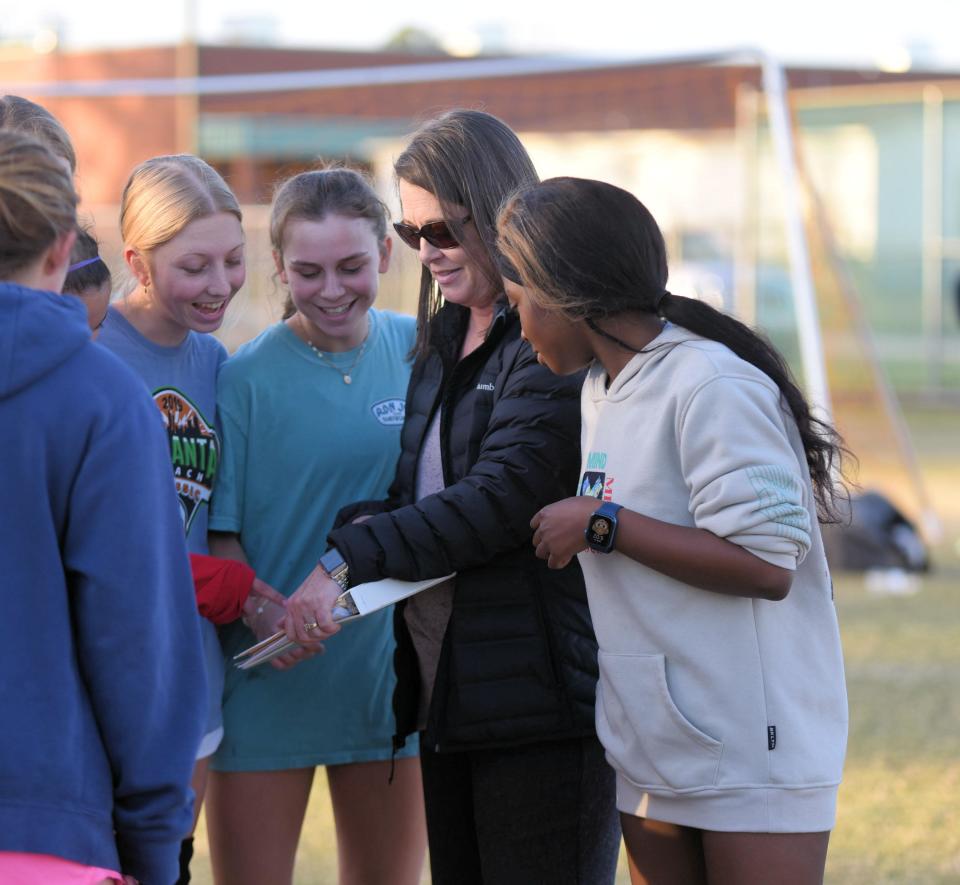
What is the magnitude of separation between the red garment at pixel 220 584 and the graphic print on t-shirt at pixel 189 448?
0.12 m

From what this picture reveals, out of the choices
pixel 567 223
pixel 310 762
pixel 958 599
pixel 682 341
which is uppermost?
pixel 567 223

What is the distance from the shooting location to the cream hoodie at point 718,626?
6.79 feet

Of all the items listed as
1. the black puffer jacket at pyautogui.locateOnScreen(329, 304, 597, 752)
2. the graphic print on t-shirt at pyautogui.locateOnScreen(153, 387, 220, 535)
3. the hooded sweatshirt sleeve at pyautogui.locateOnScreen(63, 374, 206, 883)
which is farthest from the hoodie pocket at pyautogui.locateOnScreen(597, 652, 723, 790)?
the graphic print on t-shirt at pyautogui.locateOnScreen(153, 387, 220, 535)

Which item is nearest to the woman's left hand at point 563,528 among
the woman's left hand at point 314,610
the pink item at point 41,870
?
the woman's left hand at point 314,610

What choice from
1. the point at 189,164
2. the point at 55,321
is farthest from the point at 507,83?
the point at 55,321

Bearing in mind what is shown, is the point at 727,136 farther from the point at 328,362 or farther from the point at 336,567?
the point at 336,567

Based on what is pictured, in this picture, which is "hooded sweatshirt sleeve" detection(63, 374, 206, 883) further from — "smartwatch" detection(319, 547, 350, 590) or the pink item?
"smartwatch" detection(319, 547, 350, 590)

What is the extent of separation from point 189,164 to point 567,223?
93 centimetres

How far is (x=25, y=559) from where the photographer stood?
5.59ft

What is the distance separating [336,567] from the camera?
2.46 metres

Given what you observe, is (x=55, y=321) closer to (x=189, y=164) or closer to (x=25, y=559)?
(x=25, y=559)

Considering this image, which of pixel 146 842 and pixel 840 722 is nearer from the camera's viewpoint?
pixel 146 842

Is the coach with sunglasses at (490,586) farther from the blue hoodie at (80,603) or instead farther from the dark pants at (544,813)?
the blue hoodie at (80,603)

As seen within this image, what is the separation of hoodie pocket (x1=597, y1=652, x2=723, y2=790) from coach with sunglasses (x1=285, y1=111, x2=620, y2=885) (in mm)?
186
